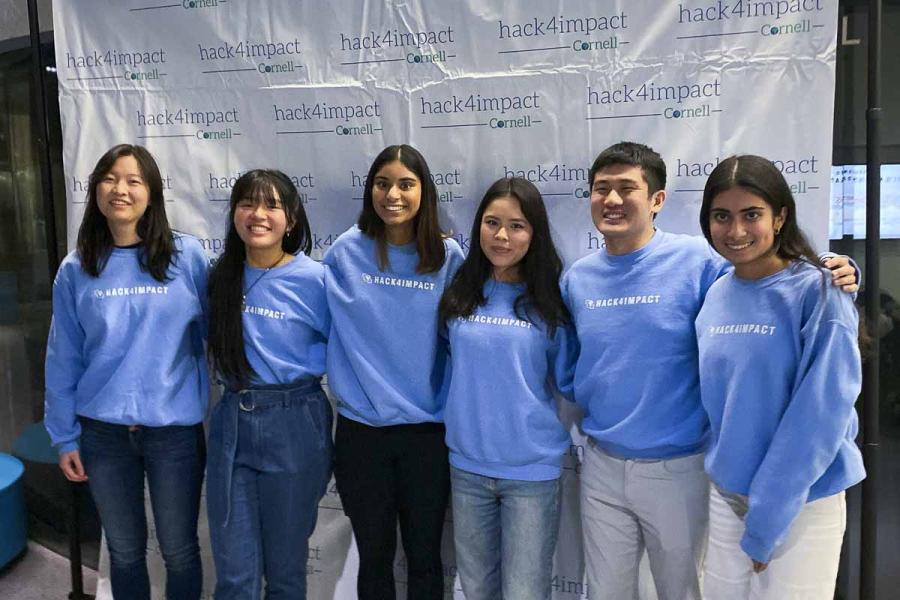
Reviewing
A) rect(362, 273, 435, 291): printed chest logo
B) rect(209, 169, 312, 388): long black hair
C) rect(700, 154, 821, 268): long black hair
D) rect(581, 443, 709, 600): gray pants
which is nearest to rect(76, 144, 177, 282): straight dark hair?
rect(209, 169, 312, 388): long black hair

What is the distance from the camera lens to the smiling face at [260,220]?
1859 mm

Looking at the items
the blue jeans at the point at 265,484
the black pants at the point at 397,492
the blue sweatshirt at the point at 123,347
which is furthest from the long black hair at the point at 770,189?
the blue sweatshirt at the point at 123,347

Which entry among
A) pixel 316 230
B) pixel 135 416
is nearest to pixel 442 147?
pixel 316 230

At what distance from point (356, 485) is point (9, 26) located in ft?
7.79

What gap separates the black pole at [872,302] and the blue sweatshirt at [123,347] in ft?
6.33

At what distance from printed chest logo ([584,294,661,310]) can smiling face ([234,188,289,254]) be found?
86 cm

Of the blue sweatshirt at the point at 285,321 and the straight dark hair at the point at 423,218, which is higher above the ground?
the straight dark hair at the point at 423,218

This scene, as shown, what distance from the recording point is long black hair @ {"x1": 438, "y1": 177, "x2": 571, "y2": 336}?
5.79 ft

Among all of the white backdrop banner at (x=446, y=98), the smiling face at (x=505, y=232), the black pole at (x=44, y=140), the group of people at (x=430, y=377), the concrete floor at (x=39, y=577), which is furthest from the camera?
the concrete floor at (x=39, y=577)

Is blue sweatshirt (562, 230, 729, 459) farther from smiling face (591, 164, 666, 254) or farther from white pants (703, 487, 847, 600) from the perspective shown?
white pants (703, 487, 847, 600)

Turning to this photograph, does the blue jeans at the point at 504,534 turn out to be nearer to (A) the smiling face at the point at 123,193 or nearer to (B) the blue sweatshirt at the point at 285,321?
(B) the blue sweatshirt at the point at 285,321

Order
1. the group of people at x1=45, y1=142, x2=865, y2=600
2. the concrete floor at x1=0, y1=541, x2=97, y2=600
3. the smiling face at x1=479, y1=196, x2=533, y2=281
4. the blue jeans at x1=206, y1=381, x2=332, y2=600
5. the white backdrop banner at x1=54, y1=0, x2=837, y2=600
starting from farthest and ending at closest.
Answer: the concrete floor at x1=0, y1=541, x2=97, y2=600
the white backdrop banner at x1=54, y1=0, x2=837, y2=600
the blue jeans at x1=206, y1=381, x2=332, y2=600
the smiling face at x1=479, y1=196, x2=533, y2=281
the group of people at x1=45, y1=142, x2=865, y2=600

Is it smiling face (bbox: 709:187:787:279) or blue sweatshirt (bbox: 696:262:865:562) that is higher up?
smiling face (bbox: 709:187:787:279)

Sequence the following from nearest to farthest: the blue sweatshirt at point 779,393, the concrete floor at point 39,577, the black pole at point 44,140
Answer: the blue sweatshirt at point 779,393, the black pole at point 44,140, the concrete floor at point 39,577
